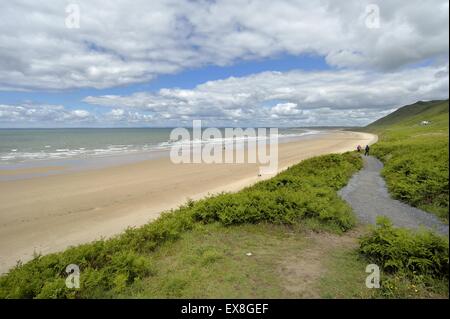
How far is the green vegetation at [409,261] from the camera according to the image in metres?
5.19

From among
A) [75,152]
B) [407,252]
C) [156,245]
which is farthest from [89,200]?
A: [75,152]

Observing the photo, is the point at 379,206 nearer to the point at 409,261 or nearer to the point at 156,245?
the point at 409,261

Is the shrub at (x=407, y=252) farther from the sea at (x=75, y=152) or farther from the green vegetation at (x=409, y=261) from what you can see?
the sea at (x=75, y=152)

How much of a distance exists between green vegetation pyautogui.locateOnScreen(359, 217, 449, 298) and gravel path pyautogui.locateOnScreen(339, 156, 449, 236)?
187cm

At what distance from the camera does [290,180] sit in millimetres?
13344

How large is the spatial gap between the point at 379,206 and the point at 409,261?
518cm

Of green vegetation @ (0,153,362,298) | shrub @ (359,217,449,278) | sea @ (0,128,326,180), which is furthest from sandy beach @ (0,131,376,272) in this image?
shrub @ (359,217,449,278)

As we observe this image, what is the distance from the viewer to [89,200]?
54.8 ft

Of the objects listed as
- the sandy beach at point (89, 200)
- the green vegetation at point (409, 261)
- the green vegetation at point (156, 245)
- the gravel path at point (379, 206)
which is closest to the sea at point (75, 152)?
the sandy beach at point (89, 200)

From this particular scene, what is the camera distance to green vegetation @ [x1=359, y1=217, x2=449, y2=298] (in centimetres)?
519

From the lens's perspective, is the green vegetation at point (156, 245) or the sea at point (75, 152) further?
the sea at point (75, 152)

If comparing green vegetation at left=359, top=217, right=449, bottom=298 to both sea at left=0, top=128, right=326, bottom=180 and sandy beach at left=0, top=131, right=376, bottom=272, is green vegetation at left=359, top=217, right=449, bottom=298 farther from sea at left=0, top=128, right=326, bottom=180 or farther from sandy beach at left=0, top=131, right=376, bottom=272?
sea at left=0, top=128, right=326, bottom=180

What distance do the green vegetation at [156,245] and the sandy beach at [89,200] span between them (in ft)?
11.5
